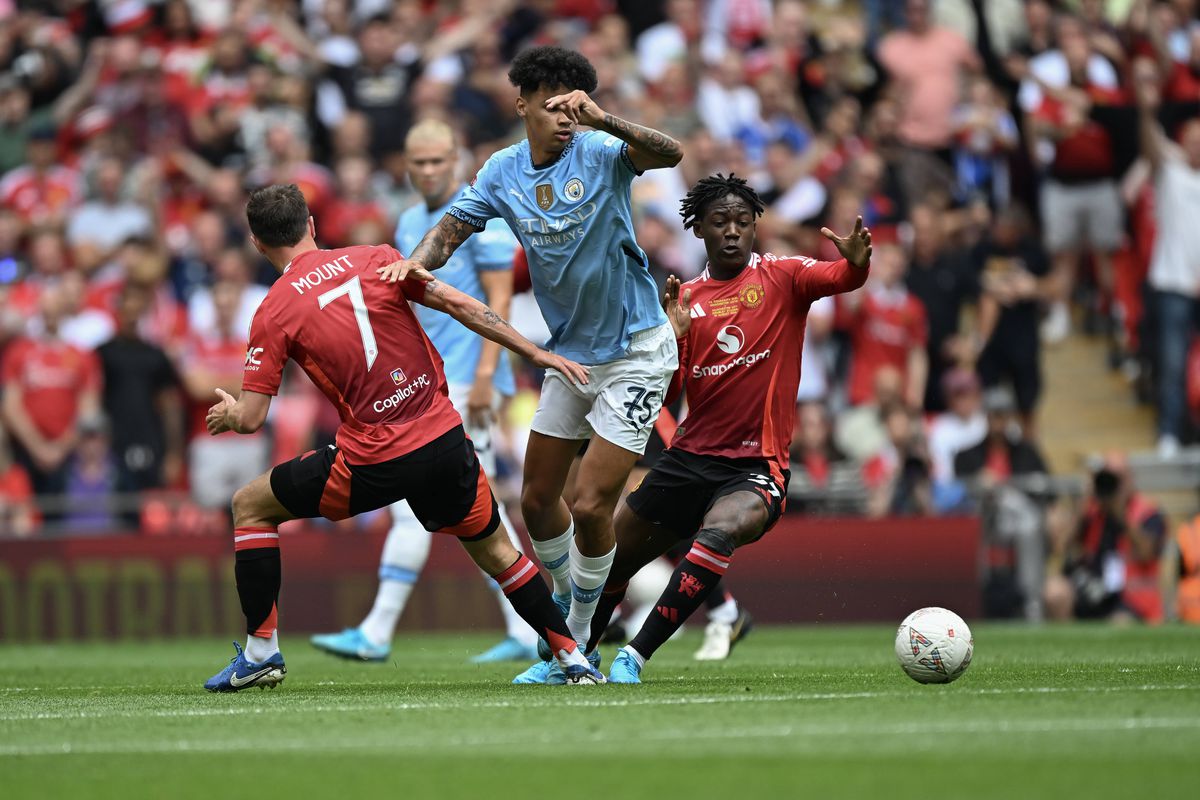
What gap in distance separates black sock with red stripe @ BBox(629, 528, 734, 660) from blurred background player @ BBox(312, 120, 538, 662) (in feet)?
8.31

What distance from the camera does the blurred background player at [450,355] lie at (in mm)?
11023

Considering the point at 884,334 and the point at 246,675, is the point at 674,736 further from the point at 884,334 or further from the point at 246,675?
the point at 884,334

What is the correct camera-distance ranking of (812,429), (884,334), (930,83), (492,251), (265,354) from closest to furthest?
(265,354), (492,251), (812,429), (884,334), (930,83)

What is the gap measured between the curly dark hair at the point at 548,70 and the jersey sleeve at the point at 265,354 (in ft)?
5.26

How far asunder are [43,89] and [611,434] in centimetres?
1319

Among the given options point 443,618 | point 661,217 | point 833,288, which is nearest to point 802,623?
point 443,618

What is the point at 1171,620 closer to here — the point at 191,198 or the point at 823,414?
the point at 823,414

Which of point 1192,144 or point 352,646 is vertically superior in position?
point 1192,144

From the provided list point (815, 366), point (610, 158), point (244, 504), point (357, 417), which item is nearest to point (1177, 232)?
point (815, 366)

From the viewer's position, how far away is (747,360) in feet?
30.6

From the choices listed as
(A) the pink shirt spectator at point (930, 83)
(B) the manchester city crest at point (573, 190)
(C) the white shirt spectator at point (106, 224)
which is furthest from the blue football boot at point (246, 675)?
(A) the pink shirt spectator at point (930, 83)

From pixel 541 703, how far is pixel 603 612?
178cm

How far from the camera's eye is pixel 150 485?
54.7 ft

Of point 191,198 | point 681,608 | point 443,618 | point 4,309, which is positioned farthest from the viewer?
point 191,198
